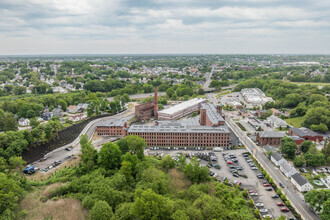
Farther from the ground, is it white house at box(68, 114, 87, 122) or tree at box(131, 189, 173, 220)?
tree at box(131, 189, 173, 220)

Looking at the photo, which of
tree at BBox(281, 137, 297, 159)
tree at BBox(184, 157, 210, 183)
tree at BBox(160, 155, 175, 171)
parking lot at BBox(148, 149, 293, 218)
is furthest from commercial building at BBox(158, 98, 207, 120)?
tree at BBox(184, 157, 210, 183)

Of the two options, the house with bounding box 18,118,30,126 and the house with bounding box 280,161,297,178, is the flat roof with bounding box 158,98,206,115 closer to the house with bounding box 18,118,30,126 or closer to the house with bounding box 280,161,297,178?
the house with bounding box 280,161,297,178

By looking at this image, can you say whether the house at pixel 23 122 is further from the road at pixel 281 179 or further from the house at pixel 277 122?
the house at pixel 277 122

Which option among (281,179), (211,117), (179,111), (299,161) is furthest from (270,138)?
(179,111)

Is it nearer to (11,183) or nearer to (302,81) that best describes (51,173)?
(11,183)

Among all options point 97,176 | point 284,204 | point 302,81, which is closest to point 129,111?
point 97,176
